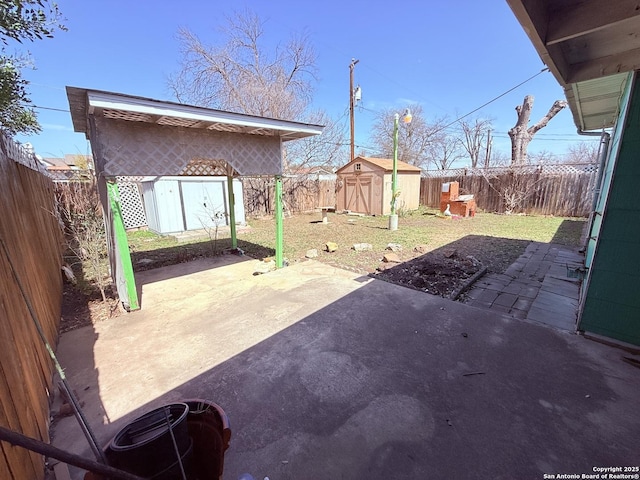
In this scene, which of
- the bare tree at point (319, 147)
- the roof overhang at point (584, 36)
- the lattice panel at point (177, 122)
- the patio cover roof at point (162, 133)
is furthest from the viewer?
the bare tree at point (319, 147)

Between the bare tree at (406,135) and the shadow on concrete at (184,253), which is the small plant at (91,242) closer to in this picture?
the shadow on concrete at (184,253)

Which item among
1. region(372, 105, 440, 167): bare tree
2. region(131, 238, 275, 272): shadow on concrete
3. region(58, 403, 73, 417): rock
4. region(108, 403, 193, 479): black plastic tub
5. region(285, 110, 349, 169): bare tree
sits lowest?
region(58, 403, 73, 417): rock

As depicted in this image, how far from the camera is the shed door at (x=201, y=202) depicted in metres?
9.09

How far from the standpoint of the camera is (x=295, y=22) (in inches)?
494

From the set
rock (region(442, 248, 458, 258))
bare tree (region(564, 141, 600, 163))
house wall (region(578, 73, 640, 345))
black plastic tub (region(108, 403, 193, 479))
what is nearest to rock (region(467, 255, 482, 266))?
rock (region(442, 248, 458, 258))

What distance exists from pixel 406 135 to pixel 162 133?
2345cm

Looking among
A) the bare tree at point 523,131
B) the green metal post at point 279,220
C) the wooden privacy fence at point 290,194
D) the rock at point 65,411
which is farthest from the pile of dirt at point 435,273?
the bare tree at point 523,131

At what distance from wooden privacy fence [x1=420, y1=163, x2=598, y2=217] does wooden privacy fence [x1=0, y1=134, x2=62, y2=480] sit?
1352 centimetres

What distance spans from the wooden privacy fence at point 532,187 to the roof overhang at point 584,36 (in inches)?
378

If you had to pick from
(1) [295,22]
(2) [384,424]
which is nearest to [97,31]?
(1) [295,22]

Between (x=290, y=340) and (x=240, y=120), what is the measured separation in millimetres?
2908

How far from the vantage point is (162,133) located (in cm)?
352

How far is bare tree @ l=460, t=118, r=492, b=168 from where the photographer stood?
81.0 ft

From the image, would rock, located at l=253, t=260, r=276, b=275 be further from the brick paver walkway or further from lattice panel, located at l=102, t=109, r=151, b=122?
the brick paver walkway
